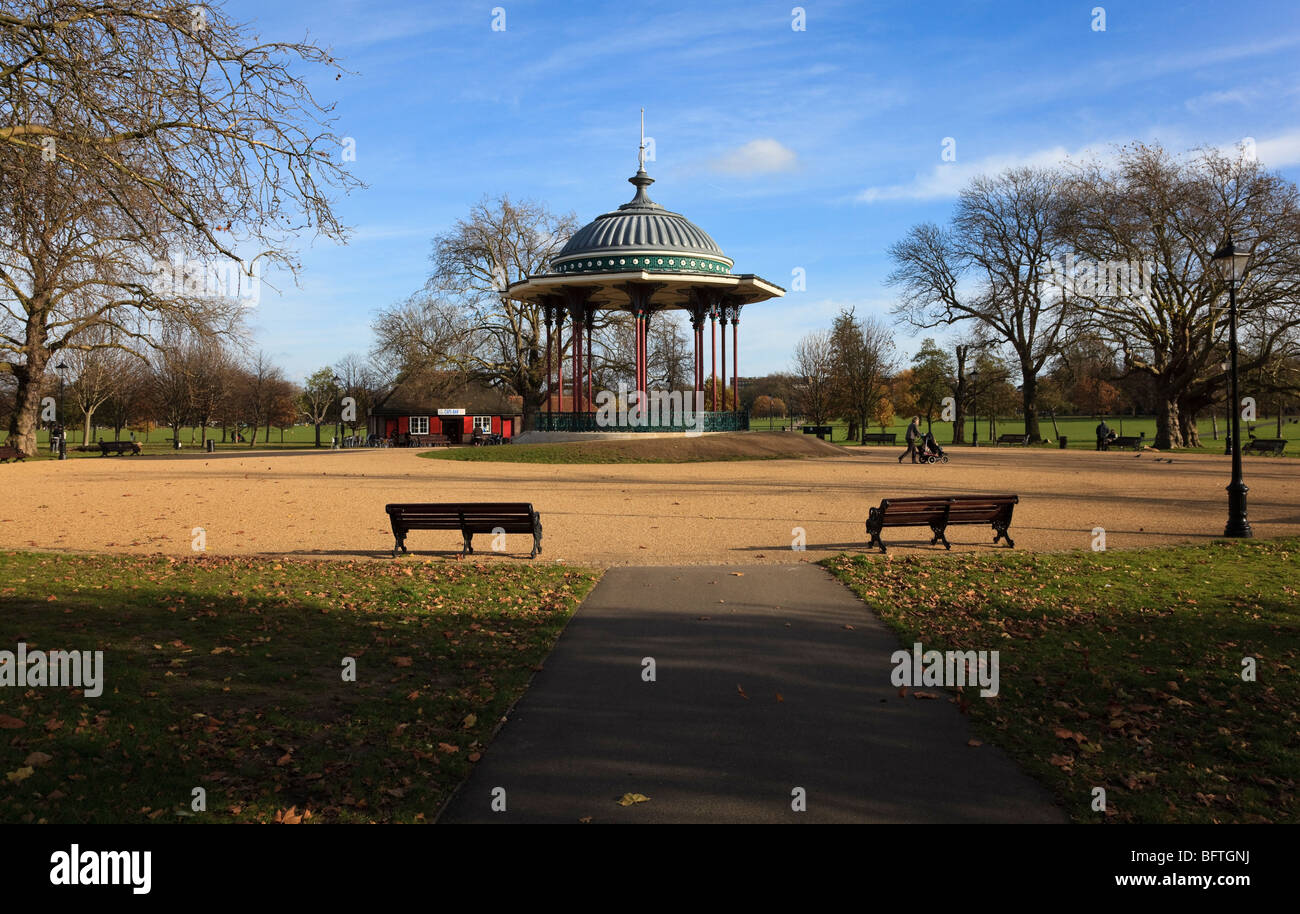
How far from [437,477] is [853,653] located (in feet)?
69.4

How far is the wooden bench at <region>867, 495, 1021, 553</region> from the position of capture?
39.7ft

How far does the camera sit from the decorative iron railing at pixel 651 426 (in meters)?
38.9

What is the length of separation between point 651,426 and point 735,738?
3375cm

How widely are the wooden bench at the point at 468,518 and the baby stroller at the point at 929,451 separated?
77.1ft

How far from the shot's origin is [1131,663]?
6.80 m

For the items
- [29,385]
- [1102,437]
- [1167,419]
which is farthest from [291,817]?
[1167,419]

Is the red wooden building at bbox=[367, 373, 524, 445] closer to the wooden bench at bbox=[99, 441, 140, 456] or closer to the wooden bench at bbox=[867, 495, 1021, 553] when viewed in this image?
the wooden bench at bbox=[99, 441, 140, 456]

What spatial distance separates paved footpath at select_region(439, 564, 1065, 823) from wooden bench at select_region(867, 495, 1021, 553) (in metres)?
4.14

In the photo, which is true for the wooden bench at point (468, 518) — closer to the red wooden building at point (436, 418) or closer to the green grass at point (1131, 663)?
the green grass at point (1131, 663)

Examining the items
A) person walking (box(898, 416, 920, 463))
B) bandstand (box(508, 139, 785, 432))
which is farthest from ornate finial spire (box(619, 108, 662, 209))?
person walking (box(898, 416, 920, 463))

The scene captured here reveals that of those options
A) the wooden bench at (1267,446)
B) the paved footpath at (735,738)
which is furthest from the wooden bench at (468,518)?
the wooden bench at (1267,446)

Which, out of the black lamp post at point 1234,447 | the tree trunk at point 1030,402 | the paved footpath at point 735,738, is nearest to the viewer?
the paved footpath at point 735,738
